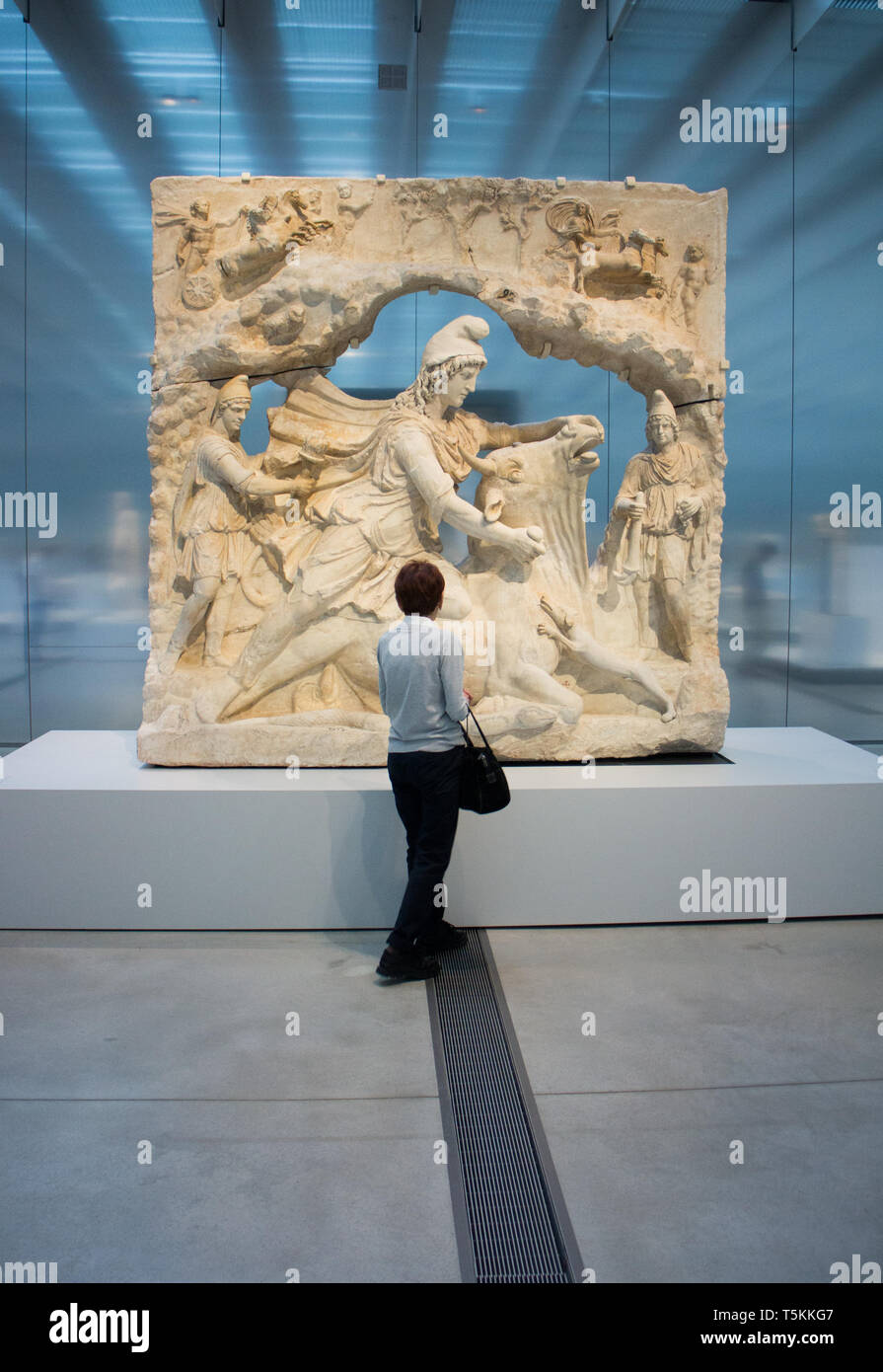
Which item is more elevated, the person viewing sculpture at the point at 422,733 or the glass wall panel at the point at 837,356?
the glass wall panel at the point at 837,356

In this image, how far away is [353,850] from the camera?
13.9 ft

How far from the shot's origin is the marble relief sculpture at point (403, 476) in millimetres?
4660

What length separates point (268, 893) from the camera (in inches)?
167

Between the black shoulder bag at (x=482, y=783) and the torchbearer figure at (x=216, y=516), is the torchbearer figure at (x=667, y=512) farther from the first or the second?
the black shoulder bag at (x=482, y=783)

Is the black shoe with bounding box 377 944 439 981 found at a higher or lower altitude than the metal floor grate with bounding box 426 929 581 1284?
higher

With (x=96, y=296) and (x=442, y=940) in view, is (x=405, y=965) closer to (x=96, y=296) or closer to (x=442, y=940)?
(x=442, y=940)

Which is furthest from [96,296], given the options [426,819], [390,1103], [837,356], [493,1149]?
[493,1149]

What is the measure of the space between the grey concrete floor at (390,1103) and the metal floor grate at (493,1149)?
0.15 ft

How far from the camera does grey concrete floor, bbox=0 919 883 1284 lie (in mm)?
2324

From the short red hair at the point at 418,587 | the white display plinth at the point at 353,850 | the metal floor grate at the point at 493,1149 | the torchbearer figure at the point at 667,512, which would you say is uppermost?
the torchbearer figure at the point at 667,512

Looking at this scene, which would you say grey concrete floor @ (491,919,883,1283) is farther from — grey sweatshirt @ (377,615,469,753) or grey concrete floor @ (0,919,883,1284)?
grey sweatshirt @ (377,615,469,753)

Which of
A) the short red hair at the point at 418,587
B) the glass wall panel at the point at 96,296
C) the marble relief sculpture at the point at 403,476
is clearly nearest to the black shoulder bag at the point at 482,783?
the short red hair at the point at 418,587

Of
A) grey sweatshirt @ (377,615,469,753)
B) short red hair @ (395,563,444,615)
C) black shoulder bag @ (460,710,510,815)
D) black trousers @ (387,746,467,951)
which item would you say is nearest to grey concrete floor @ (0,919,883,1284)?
black trousers @ (387,746,467,951)

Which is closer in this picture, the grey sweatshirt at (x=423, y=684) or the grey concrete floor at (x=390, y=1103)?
the grey concrete floor at (x=390, y=1103)
